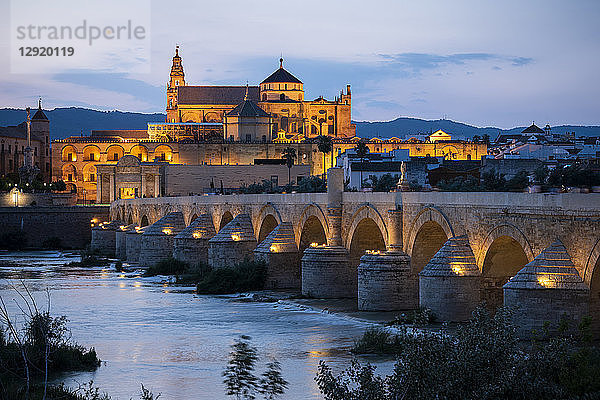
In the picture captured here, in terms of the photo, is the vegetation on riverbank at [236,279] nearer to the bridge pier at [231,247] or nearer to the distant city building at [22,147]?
the bridge pier at [231,247]

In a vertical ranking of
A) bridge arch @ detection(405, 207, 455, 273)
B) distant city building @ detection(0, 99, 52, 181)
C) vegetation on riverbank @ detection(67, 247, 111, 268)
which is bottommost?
vegetation on riverbank @ detection(67, 247, 111, 268)

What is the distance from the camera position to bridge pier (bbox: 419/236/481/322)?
21.8m

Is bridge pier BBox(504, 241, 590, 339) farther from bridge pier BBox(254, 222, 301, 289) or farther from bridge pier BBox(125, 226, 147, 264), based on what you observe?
bridge pier BBox(125, 226, 147, 264)

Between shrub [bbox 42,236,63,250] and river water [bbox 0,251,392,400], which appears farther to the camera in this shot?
shrub [bbox 42,236,63,250]

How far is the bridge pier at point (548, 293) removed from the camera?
17625mm

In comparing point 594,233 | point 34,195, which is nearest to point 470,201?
point 594,233

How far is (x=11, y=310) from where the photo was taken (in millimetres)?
28625

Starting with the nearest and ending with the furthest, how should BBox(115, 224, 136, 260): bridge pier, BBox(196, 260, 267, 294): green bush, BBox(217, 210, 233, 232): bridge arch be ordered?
BBox(196, 260, 267, 294): green bush < BBox(217, 210, 233, 232): bridge arch < BBox(115, 224, 136, 260): bridge pier

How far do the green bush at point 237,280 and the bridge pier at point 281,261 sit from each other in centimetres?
25

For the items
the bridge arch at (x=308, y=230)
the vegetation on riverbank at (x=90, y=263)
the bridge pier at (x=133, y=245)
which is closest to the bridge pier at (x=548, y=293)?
the bridge arch at (x=308, y=230)

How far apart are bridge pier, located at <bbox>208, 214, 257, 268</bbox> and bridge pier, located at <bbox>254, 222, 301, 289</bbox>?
11.4 feet

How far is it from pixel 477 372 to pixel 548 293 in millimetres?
6383

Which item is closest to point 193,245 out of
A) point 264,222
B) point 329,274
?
point 264,222

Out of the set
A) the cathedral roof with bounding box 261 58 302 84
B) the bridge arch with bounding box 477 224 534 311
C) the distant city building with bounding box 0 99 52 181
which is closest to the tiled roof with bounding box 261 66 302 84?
the cathedral roof with bounding box 261 58 302 84
